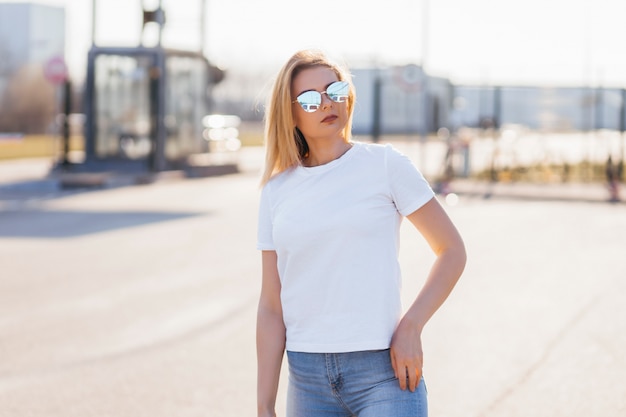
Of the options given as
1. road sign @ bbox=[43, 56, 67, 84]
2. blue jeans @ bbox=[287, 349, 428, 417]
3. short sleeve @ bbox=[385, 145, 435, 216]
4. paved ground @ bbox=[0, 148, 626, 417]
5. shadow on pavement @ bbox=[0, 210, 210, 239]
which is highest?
road sign @ bbox=[43, 56, 67, 84]

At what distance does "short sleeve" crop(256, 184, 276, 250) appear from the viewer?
3227 mm

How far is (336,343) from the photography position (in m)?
3.00

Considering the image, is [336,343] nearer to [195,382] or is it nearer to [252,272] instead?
[195,382]

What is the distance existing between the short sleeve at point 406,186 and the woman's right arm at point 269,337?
0.42m

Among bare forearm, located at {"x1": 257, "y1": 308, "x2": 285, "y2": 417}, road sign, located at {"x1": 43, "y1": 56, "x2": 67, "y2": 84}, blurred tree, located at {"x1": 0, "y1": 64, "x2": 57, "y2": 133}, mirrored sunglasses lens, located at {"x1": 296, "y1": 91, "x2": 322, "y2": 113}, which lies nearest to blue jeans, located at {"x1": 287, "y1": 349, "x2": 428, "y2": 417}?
bare forearm, located at {"x1": 257, "y1": 308, "x2": 285, "y2": 417}

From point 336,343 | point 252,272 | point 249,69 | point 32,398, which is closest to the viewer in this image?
point 336,343

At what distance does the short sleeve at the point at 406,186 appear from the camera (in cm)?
304

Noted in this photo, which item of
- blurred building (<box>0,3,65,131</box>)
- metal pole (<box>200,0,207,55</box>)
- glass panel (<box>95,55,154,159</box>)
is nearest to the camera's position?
glass panel (<box>95,55,154,159</box>)

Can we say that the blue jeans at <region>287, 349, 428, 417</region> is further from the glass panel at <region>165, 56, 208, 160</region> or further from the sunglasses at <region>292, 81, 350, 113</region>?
the glass panel at <region>165, 56, 208, 160</region>

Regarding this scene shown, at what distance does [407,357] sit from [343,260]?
1.05 ft

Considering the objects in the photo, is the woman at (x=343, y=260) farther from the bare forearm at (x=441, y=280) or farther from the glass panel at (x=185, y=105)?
the glass panel at (x=185, y=105)

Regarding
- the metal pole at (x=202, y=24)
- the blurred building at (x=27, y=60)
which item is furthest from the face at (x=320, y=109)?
the metal pole at (x=202, y=24)

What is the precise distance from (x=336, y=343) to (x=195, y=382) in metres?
3.82

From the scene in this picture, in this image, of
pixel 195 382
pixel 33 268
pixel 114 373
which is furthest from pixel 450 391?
pixel 33 268
